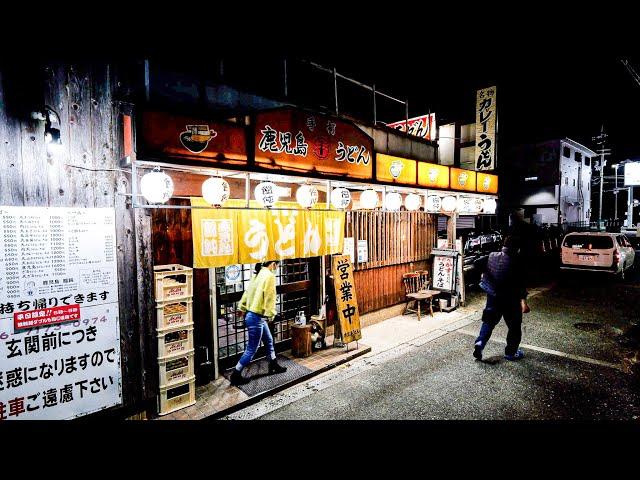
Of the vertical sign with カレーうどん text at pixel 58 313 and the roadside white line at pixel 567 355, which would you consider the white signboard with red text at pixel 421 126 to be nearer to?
the roadside white line at pixel 567 355

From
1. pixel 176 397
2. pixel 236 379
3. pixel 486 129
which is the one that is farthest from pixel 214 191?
pixel 486 129

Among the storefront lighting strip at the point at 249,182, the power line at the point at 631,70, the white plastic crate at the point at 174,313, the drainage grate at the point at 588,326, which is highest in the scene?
the power line at the point at 631,70

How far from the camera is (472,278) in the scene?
17.3 metres

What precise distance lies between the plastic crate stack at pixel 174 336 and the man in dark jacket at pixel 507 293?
23.4 feet

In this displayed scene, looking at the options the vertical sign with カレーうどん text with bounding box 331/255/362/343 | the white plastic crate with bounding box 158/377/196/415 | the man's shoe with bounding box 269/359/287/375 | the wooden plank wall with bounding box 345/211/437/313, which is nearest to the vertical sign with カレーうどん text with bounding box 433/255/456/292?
the wooden plank wall with bounding box 345/211/437/313

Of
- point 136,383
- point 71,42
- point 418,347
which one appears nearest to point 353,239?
point 418,347

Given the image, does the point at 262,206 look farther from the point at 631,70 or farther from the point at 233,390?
the point at 631,70

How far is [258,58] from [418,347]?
975 centimetres

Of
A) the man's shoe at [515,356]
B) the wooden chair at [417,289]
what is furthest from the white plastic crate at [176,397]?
the wooden chair at [417,289]

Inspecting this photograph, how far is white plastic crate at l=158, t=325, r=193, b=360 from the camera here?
6141 millimetres

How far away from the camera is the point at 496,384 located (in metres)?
7.21

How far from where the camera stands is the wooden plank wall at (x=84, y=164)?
190 inches

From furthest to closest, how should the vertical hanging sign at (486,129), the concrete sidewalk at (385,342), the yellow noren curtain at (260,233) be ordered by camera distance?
1. the vertical hanging sign at (486,129)
2. the yellow noren curtain at (260,233)
3. the concrete sidewalk at (385,342)

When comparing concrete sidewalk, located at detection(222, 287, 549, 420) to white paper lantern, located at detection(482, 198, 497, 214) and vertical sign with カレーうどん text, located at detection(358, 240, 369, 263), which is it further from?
white paper lantern, located at detection(482, 198, 497, 214)
